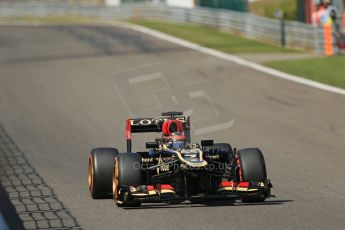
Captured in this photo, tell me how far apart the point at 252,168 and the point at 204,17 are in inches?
1292

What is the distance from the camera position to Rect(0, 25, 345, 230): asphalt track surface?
1085 centimetres

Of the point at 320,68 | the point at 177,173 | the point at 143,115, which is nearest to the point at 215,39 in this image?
the point at 320,68

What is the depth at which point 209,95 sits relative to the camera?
2503cm

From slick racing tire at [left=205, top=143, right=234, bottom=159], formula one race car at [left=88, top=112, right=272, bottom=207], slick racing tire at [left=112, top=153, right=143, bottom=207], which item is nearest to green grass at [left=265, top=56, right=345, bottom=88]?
slick racing tire at [left=205, top=143, right=234, bottom=159]

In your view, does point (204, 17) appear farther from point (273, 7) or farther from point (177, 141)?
point (177, 141)

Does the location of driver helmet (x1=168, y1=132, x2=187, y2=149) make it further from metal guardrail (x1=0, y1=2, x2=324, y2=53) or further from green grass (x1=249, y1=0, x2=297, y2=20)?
green grass (x1=249, y1=0, x2=297, y2=20)

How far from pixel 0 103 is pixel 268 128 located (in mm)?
8697

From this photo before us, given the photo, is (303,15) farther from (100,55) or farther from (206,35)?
(100,55)

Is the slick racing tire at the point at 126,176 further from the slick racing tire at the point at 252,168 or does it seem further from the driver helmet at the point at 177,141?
the slick racing tire at the point at 252,168

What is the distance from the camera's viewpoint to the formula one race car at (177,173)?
11.3 m

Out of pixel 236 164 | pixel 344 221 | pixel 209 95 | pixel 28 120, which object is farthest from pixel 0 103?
pixel 344 221
